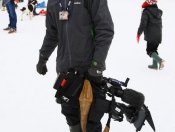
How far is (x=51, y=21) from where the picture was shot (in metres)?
1.92

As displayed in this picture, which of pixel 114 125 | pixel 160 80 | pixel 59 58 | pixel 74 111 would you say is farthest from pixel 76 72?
pixel 160 80

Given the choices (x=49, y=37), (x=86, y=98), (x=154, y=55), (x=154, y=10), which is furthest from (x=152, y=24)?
(x=86, y=98)

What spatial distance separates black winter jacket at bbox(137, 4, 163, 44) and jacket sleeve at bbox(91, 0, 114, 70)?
248cm

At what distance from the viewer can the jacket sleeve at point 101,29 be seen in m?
1.62

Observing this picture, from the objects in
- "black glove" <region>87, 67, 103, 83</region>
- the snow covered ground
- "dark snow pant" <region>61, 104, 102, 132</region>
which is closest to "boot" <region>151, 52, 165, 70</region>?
the snow covered ground

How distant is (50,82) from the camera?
3.80 m

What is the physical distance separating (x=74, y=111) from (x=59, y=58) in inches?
17.5

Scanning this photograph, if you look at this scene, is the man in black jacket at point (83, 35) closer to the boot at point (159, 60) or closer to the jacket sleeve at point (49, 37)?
the jacket sleeve at point (49, 37)

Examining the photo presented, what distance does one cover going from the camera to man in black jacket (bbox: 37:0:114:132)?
64.6 inches

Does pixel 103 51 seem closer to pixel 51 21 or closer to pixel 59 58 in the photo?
pixel 59 58

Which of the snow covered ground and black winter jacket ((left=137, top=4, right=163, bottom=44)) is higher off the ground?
black winter jacket ((left=137, top=4, right=163, bottom=44))

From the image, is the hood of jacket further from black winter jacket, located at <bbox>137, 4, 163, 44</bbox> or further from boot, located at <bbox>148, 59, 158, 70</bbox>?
boot, located at <bbox>148, 59, 158, 70</bbox>

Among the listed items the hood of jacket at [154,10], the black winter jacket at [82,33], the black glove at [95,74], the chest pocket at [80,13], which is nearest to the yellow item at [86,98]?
the black glove at [95,74]

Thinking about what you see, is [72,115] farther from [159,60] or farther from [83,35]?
[159,60]
